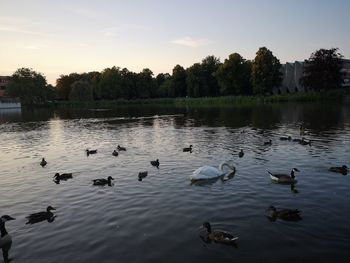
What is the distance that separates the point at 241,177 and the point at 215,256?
34.1 feet

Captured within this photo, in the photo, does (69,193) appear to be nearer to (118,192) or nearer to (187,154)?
(118,192)

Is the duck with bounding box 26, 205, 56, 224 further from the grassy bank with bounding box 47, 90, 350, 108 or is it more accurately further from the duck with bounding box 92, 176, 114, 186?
the grassy bank with bounding box 47, 90, 350, 108

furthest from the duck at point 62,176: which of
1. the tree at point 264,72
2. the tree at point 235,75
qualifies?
the tree at point 235,75

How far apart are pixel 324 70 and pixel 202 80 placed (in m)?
51.2

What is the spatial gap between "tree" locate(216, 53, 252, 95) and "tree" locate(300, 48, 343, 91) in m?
26.2

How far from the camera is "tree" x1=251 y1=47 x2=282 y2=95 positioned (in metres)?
119

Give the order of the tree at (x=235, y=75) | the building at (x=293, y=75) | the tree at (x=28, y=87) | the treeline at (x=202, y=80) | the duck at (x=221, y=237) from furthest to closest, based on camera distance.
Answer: the tree at (x=28, y=87) < the building at (x=293, y=75) < the tree at (x=235, y=75) < the treeline at (x=202, y=80) < the duck at (x=221, y=237)

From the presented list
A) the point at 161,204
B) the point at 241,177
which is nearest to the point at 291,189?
the point at 241,177

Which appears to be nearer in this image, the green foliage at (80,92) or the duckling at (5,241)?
the duckling at (5,241)

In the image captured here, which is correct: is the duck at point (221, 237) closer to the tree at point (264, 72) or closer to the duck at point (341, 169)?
the duck at point (341, 169)

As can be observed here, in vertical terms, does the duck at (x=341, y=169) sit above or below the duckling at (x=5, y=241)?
above

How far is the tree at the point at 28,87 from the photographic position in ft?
599

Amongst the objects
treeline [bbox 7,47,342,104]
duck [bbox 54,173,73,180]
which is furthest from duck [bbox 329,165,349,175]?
treeline [bbox 7,47,342,104]

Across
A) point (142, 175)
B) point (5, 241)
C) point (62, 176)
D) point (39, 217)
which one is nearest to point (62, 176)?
point (62, 176)
